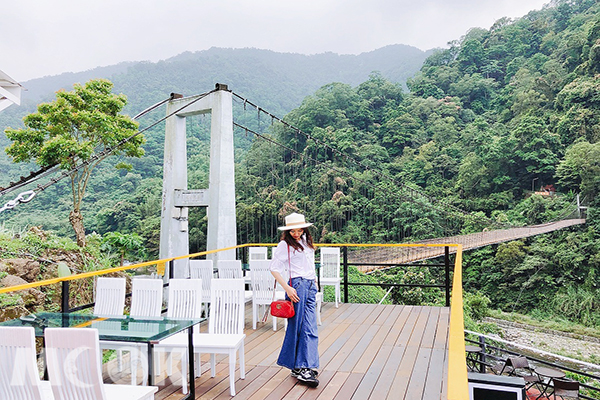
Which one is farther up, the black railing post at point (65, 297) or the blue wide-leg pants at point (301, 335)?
the black railing post at point (65, 297)

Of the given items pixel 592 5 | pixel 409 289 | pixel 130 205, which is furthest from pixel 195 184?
pixel 592 5

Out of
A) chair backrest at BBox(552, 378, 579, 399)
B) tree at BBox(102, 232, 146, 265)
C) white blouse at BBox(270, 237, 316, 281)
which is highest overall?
tree at BBox(102, 232, 146, 265)

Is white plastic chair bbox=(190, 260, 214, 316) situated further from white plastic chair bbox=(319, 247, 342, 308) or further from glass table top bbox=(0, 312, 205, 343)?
glass table top bbox=(0, 312, 205, 343)

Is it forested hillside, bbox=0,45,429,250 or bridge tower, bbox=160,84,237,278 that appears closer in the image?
bridge tower, bbox=160,84,237,278

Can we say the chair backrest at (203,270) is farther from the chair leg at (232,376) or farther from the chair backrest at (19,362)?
the chair backrest at (19,362)

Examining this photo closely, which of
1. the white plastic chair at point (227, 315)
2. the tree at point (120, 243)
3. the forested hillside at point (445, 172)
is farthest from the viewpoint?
the forested hillside at point (445, 172)

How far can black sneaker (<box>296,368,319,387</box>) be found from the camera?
260 centimetres

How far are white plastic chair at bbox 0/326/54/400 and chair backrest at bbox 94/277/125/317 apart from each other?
144cm

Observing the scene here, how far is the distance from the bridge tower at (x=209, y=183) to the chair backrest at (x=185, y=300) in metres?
3.04

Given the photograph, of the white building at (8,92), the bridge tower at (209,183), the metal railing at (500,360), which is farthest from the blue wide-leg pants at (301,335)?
the white building at (8,92)

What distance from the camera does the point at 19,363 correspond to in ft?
4.94

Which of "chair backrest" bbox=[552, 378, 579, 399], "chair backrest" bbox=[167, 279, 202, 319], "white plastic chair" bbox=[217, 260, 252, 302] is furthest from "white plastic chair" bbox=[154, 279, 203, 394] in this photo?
"chair backrest" bbox=[552, 378, 579, 399]

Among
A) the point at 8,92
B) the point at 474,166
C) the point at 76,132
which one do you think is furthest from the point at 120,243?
the point at 474,166

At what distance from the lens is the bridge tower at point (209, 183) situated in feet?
21.6
